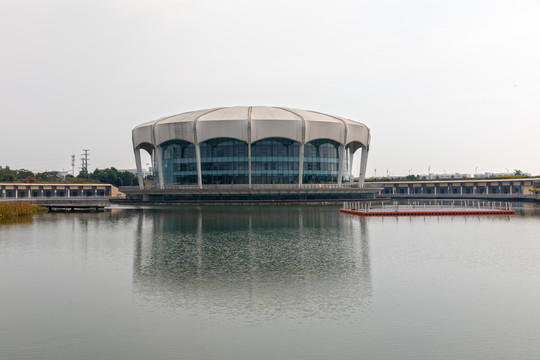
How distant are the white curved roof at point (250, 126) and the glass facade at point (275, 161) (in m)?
3.92

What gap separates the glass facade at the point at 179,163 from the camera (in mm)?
111750

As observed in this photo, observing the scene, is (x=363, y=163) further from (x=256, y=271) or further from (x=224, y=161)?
(x=256, y=271)

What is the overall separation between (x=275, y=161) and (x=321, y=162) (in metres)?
11.2

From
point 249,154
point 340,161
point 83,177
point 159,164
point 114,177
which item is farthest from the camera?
point 83,177

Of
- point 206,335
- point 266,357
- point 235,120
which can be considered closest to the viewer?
point 266,357

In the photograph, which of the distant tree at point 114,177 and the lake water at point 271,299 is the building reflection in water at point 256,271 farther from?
the distant tree at point 114,177

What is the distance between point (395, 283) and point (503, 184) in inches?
5418

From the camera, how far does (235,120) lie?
346 feet

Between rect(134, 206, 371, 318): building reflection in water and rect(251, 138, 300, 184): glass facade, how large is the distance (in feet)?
206

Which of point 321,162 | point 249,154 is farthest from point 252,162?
point 321,162

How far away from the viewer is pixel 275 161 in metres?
110

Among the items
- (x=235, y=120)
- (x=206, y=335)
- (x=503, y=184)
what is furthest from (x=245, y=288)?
(x=503, y=184)

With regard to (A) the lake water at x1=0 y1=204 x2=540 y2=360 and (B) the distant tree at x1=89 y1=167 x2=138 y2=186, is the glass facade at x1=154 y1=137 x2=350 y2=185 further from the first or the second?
(B) the distant tree at x1=89 y1=167 x2=138 y2=186

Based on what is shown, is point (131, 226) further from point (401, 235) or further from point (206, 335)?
point (206, 335)
